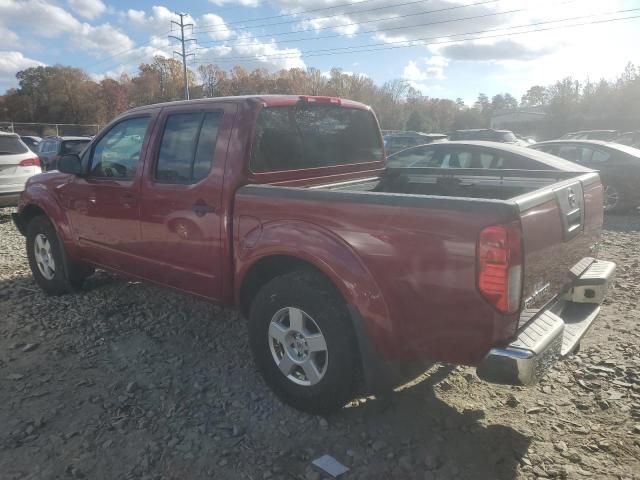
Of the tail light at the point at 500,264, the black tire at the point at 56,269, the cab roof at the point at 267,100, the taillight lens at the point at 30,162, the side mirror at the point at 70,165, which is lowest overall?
the black tire at the point at 56,269

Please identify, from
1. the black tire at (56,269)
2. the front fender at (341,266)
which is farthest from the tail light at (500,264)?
the black tire at (56,269)

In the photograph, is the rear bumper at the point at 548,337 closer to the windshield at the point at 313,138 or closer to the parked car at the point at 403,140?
the windshield at the point at 313,138

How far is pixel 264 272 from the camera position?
132 inches

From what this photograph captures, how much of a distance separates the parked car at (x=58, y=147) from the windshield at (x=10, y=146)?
3.92m

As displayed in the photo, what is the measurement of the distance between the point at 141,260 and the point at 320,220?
2006 mm

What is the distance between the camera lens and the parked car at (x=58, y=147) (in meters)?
15.3

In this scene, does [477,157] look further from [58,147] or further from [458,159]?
[58,147]

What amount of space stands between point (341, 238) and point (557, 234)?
118cm

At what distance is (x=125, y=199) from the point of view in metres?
4.15

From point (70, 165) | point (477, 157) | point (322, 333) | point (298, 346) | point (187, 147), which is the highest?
point (187, 147)

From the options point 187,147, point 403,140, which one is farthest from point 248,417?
point 403,140

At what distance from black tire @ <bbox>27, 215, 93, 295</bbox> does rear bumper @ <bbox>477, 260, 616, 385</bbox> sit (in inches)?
169

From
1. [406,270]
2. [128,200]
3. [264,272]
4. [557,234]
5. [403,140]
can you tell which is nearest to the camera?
[406,270]

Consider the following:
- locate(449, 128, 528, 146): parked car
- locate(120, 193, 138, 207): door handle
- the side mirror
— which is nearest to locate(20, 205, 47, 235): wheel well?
the side mirror
